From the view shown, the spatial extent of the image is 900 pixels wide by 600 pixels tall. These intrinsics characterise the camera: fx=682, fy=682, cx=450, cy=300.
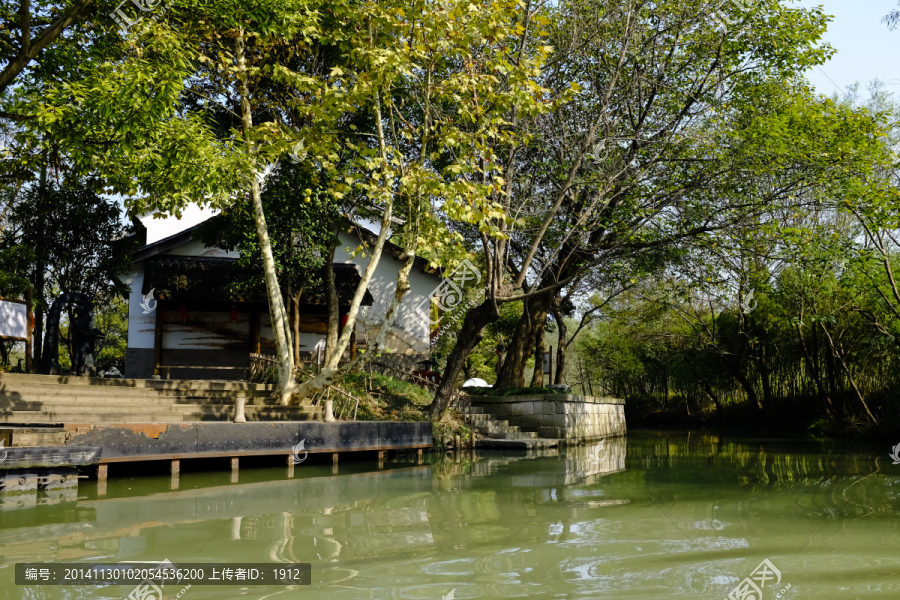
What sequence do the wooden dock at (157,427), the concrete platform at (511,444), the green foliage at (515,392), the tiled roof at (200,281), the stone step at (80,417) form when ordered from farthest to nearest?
the green foliage at (515,392)
the tiled roof at (200,281)
the concrete platform at (511,444)
the stone step at (80,417)
the wooden dock at (157,427)

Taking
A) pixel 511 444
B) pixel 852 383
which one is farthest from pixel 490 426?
pixel 852 383

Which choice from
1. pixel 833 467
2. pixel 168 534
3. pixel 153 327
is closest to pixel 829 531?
pixel 168 534

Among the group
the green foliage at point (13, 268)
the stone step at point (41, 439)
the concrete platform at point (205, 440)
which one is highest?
the green foliage at point (13, 268)

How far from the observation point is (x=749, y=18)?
45.0 ft

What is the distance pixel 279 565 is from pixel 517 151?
11346mm

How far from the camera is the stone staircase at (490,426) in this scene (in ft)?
54.4

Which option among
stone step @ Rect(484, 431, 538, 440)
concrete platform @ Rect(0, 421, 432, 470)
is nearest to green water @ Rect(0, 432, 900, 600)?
concrete platform @ Rect(0, 421, 432, 470)

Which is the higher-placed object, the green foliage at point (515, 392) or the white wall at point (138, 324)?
the white wall at point (138, 324)

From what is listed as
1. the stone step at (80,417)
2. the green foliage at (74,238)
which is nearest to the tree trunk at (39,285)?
the green foliage at (74,238)

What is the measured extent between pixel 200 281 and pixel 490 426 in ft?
28.6

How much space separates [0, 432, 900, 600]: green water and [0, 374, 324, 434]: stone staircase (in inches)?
53.6

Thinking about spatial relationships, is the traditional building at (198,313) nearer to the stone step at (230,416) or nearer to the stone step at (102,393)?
the stone step at (102,393)

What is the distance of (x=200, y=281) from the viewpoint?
1850cm

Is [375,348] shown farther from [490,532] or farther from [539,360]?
[539,360]
